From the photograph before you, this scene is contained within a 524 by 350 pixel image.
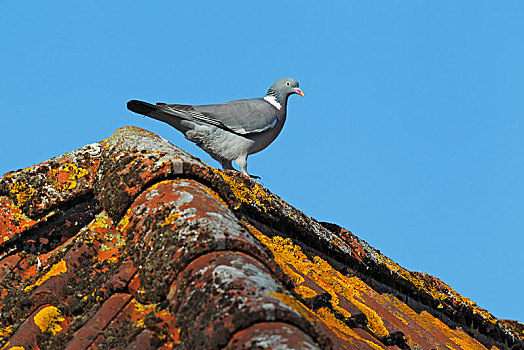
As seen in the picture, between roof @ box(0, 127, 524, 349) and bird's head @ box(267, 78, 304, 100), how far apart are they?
5.07m

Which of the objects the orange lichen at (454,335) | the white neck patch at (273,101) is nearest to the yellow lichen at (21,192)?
the orange lichen at (454,335)

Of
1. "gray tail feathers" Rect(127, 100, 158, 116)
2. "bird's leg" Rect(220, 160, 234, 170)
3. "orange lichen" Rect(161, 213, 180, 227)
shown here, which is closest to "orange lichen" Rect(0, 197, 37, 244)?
"orange lichen" Rect(161, 213, 180, 227)

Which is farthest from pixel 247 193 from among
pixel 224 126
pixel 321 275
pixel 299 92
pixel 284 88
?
pixel 299 92

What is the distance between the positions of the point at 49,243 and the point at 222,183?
115cm

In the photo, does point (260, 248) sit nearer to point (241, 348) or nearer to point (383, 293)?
point (241, 348)

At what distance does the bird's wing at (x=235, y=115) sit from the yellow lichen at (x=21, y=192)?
3995mm

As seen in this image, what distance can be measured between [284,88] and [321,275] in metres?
6.27

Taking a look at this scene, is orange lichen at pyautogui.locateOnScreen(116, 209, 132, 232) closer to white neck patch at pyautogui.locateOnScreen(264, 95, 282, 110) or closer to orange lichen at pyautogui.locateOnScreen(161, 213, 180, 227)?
orange lichen at pyautogui.locateOnScreen(161, 213, 180, 227)

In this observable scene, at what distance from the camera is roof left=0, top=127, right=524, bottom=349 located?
2.37 meters

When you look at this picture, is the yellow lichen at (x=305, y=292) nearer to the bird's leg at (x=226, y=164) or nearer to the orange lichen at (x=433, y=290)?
the orange lichen at (x=433, y=290)

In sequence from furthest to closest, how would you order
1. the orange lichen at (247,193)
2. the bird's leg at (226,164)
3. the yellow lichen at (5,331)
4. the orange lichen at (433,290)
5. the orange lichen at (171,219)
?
1. the bird's leg at (226,164)
2. the orange lichen at (433,290)
3. the orange lichen at (247,193)
4. the orange lichen at (171,219)
5. the yellow lichen at (5,331)

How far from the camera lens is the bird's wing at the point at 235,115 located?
8.12m

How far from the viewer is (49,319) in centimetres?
285

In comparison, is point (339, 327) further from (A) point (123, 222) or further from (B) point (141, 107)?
(B) point (141, 107)
